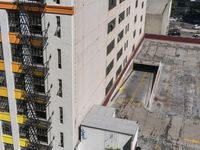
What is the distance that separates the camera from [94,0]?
33.5m

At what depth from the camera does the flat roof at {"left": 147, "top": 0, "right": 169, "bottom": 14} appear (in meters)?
86.2

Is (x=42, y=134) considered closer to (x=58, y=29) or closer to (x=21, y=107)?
(x=21, y=107)

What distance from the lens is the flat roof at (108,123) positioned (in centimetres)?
3324

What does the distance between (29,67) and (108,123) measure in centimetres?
1167

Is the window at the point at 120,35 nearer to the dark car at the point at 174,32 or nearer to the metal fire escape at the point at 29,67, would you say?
the metal fire escape at the point at 29,67

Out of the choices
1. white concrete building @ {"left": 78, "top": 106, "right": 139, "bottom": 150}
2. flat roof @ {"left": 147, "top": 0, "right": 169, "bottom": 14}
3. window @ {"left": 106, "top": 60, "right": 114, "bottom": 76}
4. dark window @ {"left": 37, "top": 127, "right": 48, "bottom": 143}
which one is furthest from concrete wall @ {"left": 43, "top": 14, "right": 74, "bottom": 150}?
flat roof @ {"left": 147, "top": 0, "right": 169, "bottom": 14}

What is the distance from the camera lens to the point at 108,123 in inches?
1351

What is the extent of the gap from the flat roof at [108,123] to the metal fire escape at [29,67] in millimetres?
5562

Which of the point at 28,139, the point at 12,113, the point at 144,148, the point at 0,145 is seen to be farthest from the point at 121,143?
the point at 0,145

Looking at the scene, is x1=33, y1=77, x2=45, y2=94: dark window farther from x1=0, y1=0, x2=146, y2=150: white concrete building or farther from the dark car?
the dark car

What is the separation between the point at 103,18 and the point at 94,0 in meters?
5.28

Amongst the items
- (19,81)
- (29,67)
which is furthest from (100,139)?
(29,67)

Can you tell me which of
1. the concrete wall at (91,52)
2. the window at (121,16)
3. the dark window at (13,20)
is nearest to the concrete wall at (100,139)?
the concrete wall at (91,52)

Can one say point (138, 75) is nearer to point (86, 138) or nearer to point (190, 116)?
point (190, 116)
